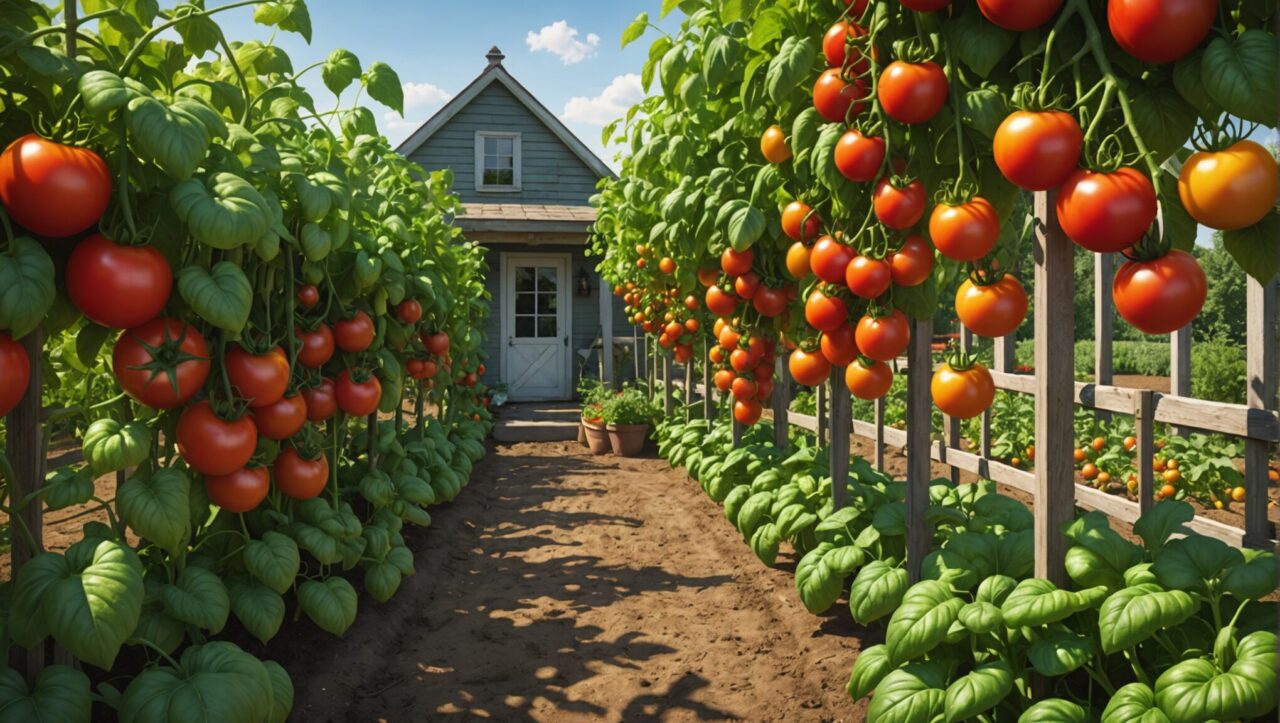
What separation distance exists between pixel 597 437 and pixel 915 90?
21.3 feet

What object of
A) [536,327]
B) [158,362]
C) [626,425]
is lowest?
[626,425]

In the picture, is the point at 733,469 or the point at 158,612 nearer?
the point at 158,612

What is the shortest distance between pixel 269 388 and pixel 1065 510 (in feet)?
7.18

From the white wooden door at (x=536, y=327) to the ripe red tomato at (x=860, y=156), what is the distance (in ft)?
30.8

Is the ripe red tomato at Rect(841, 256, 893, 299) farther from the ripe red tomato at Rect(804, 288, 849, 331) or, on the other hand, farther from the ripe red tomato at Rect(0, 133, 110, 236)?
the ripe red tomato at Rect(0, 133, 110, 236)

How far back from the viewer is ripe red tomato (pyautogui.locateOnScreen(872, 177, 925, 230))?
7.52 ft

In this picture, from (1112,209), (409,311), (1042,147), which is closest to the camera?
(1112,209)

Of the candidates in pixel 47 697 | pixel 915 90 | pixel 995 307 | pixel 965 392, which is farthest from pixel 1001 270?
pixel 47 697

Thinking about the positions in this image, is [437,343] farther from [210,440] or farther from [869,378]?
[869,378]

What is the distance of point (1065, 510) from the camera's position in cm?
206

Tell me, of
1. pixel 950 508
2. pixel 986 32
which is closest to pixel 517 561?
pixel 950 508

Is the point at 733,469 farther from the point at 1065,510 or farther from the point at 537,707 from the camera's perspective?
the point at 1065,510

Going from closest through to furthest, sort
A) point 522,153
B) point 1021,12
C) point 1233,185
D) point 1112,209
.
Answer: point 1233,185 → point 1112,209 → point 1021,12 → point 522,153

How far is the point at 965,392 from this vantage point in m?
2.13
